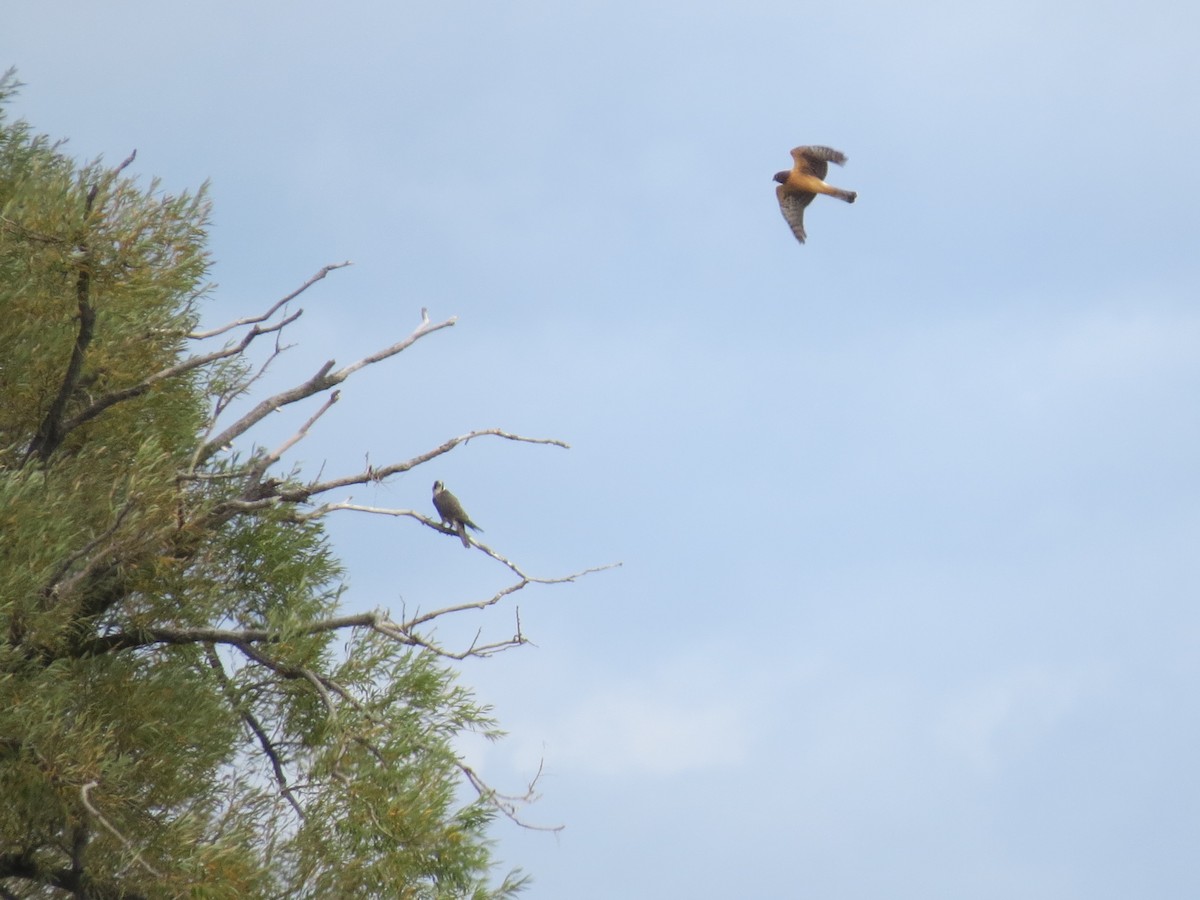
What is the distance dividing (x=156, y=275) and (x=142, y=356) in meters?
0.92

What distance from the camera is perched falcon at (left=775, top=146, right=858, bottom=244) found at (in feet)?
50.3

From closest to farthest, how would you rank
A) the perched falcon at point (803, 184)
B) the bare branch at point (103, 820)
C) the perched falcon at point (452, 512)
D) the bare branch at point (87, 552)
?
the bare branch at point (103, 820) < the bare branch at point (87, 552) < the perched falcon at point (452, 512) < the perched falcon at point (803, 184)

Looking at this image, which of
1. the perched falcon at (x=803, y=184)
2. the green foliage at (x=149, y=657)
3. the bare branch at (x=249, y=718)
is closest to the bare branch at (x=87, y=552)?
the green foliage at (x=149, y=657)

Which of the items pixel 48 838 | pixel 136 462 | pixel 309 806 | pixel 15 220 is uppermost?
pixel 15 220

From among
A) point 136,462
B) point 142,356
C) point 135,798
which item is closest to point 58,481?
point 136,462

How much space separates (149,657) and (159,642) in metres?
0.39

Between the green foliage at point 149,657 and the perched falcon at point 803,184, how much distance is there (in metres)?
6.57

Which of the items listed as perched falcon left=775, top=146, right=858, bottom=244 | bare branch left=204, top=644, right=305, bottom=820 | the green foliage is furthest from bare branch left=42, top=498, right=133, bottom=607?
perched falcon left=775, top=146, right=858, bottom=244

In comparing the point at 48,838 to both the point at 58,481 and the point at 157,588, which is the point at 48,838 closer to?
the point at 157,588

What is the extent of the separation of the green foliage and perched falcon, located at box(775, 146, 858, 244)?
657cm

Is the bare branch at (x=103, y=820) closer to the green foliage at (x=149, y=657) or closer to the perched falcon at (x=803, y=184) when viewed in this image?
the green foliage at (x=149, y=657)

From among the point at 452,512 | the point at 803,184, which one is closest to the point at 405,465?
the point at 452,512

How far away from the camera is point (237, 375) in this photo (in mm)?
15727

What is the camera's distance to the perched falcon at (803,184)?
15.3 metres
